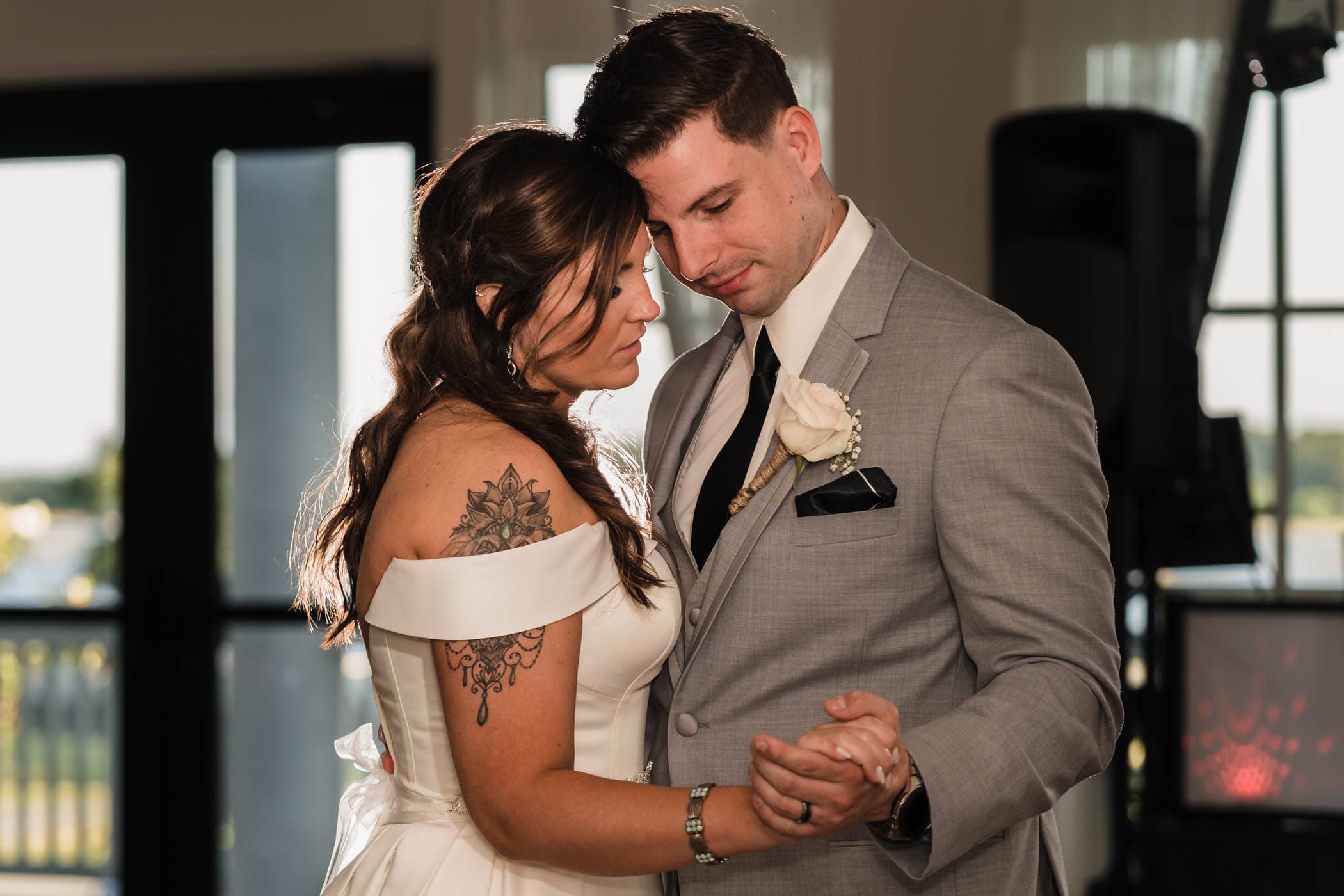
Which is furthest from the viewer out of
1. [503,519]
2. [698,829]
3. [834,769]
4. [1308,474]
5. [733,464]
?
[1308,474]

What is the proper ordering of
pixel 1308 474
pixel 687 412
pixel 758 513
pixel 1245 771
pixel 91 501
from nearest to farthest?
pixel 758 513 < pixel 687 412 < pixel 1245 771 < pixel 1308 474 < pixel 91 501

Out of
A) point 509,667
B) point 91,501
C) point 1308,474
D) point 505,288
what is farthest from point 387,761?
point 1308,474

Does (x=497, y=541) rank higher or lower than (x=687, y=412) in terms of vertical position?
lower

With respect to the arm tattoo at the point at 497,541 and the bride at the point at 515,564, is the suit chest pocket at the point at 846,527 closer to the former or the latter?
the bride at the point at 515,564

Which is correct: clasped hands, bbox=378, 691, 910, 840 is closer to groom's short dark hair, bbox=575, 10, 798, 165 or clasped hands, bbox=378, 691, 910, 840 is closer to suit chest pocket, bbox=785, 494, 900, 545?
suit chest pocket, bbox=785, 494, 900, 545

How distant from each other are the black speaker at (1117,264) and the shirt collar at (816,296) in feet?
3.94

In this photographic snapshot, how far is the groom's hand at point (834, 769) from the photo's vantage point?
4.67 ft

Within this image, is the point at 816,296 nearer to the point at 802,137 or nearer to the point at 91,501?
the point at 802,137

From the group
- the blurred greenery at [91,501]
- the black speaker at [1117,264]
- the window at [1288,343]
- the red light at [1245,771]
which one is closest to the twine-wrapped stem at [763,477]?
the black speaker at [1117,264]

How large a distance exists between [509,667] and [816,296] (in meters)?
0.75

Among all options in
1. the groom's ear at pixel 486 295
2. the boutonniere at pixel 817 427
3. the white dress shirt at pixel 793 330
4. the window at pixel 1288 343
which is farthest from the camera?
the window at pixel 1288 343

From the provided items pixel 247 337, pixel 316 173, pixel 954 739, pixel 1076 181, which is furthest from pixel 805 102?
pixel 954 739

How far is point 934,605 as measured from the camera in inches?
68.2

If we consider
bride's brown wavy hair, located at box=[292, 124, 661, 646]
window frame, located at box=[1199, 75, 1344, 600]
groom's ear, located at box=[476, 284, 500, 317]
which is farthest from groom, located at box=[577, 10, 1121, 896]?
window frame, located at box=[1199, 75, 1344, 600]
